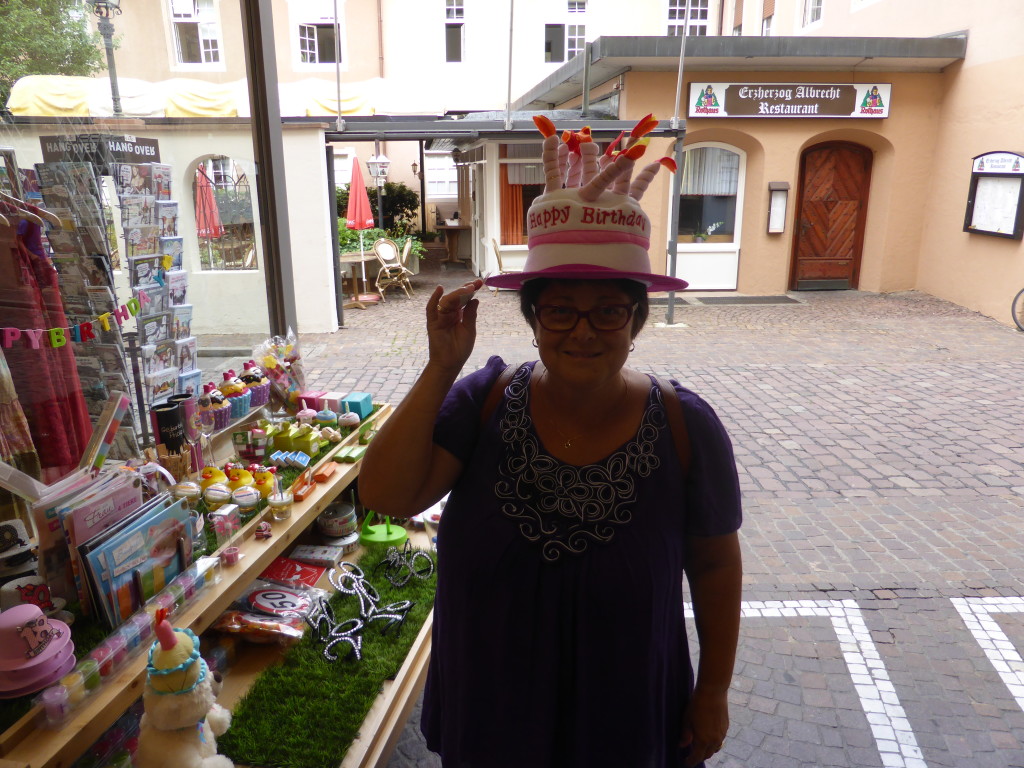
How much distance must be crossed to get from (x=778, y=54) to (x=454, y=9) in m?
12.3

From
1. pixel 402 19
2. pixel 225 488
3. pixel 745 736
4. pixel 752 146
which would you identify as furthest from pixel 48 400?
pixel 402 19

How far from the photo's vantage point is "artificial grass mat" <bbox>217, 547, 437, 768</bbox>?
7.58ft

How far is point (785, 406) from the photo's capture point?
719 centimetres

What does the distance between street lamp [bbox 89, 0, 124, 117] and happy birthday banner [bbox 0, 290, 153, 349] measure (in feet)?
3.17

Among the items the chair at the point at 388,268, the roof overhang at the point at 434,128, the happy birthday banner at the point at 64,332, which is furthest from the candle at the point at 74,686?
the chair at the point at 388,268

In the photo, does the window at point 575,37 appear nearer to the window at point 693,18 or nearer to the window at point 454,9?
the window at point 693,18

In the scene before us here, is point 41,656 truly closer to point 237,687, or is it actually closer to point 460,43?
point 237,687

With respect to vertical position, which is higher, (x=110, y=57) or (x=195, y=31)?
(x=195, y=31)

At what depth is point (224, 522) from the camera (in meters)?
2.57

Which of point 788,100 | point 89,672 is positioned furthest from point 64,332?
point 788,100

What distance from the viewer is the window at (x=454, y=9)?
2108 centimetres

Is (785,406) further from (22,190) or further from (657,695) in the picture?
(22,190)

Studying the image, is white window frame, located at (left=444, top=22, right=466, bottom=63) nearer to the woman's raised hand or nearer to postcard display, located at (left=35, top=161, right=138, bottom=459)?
postcard display, located at (left=35, top=161, right=138, bottom=459)

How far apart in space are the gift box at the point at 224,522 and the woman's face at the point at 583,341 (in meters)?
1.54
